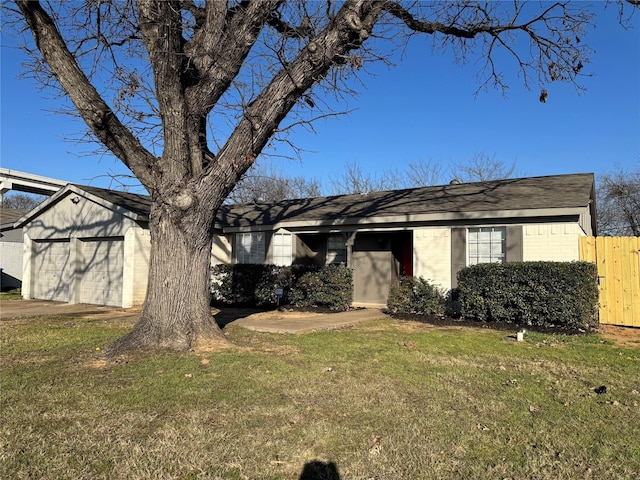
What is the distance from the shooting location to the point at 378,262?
1486cm

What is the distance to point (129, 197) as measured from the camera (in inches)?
669

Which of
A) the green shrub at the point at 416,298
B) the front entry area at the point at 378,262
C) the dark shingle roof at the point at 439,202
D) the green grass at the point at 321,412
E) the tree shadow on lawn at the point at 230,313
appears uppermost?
the dark shingle roof at the point at 439,202

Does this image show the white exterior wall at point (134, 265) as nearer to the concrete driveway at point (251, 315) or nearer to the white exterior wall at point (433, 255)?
the concrete driveway at point (251, 315)

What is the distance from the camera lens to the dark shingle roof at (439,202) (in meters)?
11.5

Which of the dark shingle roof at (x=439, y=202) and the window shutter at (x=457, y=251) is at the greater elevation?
the dark shingle roof at (x=439, y=202)

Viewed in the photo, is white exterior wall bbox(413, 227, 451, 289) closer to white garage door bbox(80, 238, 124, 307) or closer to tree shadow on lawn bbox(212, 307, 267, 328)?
tree shadow on lawn bbox(212, 307, 267, 328)

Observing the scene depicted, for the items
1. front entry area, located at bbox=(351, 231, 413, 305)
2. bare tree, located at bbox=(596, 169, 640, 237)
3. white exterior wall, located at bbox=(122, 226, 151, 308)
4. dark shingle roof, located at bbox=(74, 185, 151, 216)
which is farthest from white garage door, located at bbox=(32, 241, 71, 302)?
bare tree, located at bbox=(596, 169, 640, 237)

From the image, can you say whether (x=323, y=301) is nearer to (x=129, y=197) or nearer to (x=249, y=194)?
(x=129, y=197)

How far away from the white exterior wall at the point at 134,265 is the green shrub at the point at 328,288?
497 cm

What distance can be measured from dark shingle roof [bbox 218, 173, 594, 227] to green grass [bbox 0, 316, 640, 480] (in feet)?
15.8

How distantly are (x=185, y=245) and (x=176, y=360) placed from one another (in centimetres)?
176

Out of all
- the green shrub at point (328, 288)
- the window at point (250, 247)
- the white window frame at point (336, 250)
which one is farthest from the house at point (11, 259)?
the green shrub at point (328, 288)

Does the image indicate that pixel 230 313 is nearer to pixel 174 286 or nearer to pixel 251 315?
pixel 251 315

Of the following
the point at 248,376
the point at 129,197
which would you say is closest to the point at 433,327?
the point at 248,376
